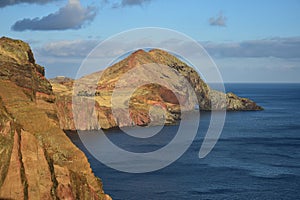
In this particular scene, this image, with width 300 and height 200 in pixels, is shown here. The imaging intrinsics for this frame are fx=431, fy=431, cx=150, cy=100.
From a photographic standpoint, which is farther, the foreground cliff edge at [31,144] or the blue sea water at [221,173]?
the blue sea water at [221,173]

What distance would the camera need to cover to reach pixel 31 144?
41.8 m

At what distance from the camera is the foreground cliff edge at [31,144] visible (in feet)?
128

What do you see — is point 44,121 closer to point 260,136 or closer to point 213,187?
point 213,187

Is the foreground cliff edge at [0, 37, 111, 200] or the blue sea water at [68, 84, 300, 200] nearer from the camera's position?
the foreground cliff edge at [0, 37, 111, 200]

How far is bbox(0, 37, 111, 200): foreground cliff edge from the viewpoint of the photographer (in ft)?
128

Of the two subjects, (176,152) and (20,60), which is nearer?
(20,60)

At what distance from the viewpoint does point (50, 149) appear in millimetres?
46750

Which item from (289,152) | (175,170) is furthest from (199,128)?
(175,170)

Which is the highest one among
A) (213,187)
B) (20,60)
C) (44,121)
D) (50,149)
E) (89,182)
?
(20,60)

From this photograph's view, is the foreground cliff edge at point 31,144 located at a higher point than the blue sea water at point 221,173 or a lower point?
higher

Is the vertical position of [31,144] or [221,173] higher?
[31,144]

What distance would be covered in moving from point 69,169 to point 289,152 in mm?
90388

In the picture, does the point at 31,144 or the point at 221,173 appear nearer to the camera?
the point at 31,144

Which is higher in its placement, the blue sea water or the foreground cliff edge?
the foreground cliff edge
